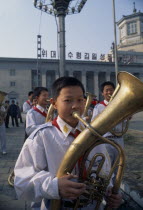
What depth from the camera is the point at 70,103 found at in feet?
5.62

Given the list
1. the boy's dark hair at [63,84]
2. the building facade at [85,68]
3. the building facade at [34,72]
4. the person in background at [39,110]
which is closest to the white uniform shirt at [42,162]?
the boy's dark hair at [63,84]

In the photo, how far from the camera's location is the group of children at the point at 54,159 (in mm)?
1407

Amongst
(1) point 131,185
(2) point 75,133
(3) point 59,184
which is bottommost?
(1) point 131,185

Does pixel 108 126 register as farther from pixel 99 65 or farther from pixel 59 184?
pixel 99 65

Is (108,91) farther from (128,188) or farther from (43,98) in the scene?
(128,188)

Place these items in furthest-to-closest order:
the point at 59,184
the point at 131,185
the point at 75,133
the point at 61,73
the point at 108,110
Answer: the point at 61,73, the point at 131,185, the point at 75,133, the point at 108,110, the point at 59,184

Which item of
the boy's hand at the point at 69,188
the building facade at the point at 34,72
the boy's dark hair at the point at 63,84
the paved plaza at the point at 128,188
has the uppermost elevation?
the building facade at the point at 34,72

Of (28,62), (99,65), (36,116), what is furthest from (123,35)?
(36,116)

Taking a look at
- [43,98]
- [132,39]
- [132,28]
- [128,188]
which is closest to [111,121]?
[128,188]

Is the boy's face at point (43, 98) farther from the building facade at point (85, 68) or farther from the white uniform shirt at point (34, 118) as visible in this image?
the building facade at point (85, 68)

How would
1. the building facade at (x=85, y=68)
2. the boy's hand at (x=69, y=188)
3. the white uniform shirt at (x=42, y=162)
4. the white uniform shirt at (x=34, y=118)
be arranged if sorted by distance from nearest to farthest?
the boy's hand at (x=69, y=188) → the white uniform shirt at (x=42, y=162) → the white uniform shirt at (x=34, y=118) → the building facade at (x=85, y=68)

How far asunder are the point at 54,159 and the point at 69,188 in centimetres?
29

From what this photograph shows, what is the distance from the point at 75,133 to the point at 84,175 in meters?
0.32

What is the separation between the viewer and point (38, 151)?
5.25ft
